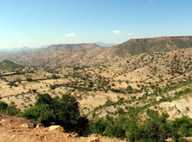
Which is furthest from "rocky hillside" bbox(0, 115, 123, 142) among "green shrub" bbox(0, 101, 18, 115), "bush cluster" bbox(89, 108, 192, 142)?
"green shrub" bbox(0, 101, 18, 115)

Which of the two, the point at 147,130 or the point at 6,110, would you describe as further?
the point at 6,110

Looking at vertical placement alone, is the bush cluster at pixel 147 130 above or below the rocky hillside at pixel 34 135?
below

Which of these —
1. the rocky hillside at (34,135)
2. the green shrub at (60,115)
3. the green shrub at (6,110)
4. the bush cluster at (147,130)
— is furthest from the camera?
the green shrub at (6,110)

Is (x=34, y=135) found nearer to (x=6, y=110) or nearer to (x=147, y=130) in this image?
(x=147, y=130)

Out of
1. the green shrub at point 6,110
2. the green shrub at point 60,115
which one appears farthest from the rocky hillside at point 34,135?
the green shrub at point 6,110

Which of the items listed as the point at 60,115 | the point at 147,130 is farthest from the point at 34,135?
the point at 60,115

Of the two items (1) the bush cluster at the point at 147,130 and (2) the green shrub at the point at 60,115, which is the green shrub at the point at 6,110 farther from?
(1) the bush cluster at the point at 147,130

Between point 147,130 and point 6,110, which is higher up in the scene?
point 147,130

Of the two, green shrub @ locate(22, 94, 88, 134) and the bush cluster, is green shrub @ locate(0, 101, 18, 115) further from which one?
the bush cluster

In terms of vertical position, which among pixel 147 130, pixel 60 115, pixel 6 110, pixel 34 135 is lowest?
pixel 6 110

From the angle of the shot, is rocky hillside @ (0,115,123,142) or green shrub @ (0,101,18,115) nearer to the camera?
rocky hillside @ (0,115,123,142)

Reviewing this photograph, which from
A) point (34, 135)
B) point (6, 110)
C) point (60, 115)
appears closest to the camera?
point (34, 135)

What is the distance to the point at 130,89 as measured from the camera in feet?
575

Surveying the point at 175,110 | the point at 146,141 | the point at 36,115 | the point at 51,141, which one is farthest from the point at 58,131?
the point at 175,110
